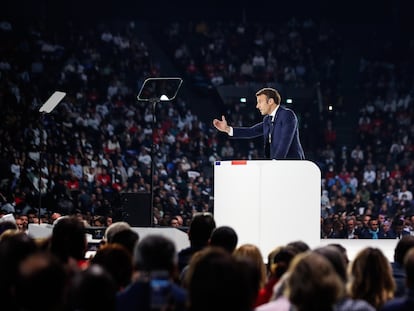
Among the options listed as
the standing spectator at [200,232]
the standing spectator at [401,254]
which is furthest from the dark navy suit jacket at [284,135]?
the standing spectator at [401,254]

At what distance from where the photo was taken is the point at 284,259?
4.76m

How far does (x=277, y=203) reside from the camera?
738cm

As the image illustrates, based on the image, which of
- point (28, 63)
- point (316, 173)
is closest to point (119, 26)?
point (28, 63)

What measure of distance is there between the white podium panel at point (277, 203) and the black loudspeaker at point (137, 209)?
5.03ft

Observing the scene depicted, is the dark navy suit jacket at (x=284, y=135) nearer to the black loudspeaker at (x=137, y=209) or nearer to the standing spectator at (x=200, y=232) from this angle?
the black loudspeaker at (x=137, y=209)

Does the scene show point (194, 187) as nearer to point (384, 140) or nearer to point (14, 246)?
point (384, 140)

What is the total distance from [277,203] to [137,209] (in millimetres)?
1952

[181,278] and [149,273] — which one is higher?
[149,273]

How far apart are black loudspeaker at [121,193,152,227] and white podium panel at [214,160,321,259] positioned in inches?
60.3

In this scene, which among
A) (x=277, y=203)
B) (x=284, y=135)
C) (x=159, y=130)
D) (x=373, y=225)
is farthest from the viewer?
(x=159, y=130)

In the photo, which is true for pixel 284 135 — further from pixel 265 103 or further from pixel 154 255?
pixel 154 255

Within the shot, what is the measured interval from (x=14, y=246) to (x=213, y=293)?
1422 mm

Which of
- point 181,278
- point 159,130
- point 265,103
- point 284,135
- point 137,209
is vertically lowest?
point 181,278

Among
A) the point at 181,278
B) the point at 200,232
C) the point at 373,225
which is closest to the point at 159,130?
the point at 373,225
